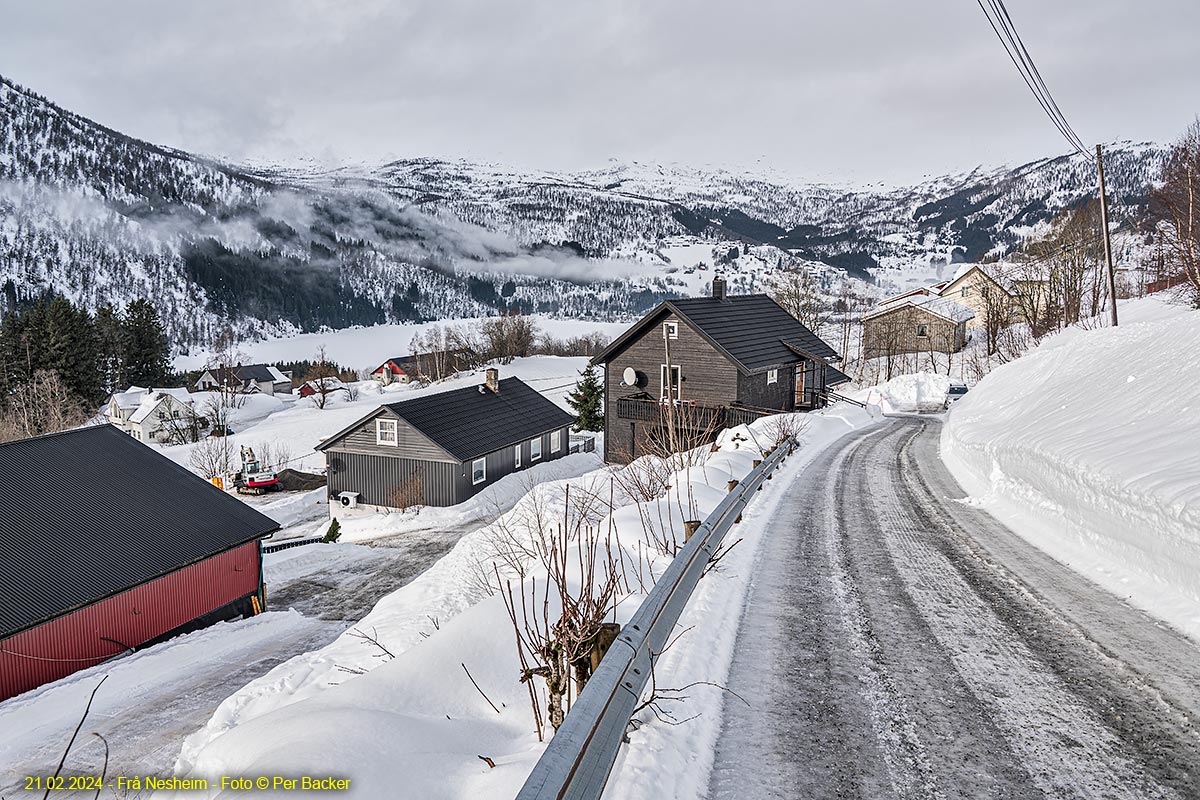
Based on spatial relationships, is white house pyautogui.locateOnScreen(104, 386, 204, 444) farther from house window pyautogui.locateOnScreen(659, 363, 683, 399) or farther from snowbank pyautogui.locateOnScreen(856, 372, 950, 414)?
snowbank pyautogui.locateOnScreen(856, 372, 950, 414)

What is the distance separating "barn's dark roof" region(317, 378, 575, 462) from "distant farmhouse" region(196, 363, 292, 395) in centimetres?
6821

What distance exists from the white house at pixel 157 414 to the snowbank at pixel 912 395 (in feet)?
205

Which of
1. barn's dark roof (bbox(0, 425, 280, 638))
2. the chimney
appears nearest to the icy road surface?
barn's dark roof (bbox(0, 425, 280, 638))

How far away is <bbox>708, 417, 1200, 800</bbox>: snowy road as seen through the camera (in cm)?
366

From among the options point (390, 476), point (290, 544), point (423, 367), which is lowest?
point (290, 544)

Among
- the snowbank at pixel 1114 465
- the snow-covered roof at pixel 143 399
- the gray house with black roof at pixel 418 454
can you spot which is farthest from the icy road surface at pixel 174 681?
the snow-covered roof at pixel 143 399

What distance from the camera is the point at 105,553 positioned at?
59.5 ft

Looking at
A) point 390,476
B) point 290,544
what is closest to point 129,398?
point 390,476

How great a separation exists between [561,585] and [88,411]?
89.4 m

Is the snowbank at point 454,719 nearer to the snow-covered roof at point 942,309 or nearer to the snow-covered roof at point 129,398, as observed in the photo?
the snow-covered roof at point 942,309

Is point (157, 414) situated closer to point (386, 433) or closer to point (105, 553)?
point (386, 433)

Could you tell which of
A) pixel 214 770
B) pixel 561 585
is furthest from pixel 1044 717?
pixel 214 770

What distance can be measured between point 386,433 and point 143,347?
73816 mm

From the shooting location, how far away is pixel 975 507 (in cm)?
1102
